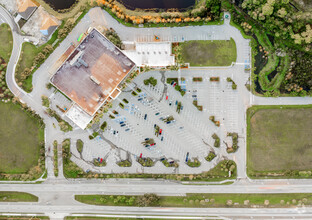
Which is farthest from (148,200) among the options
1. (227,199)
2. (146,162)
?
(227,199)

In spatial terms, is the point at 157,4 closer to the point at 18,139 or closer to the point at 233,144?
the point at 233,144

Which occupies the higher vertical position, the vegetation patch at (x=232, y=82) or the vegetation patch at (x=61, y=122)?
the vegetation patch at (x=232, y=82)

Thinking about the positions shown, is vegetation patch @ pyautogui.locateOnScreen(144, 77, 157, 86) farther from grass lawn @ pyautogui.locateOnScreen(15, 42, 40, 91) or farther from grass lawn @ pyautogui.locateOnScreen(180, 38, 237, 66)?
grass lawn @ pyautogui.locateOnScreen(15, 42, 40, 91)

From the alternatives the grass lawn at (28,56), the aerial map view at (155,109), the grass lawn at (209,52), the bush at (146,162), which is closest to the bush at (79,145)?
the aerial map view at (155,109)

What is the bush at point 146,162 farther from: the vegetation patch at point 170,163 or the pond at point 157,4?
the pond at point 157,4

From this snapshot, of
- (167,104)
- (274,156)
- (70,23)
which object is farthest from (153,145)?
(70,23)

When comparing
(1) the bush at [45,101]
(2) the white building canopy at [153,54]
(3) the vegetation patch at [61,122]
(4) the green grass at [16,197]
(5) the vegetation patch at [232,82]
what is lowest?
(4) the green grass at [16,197]
